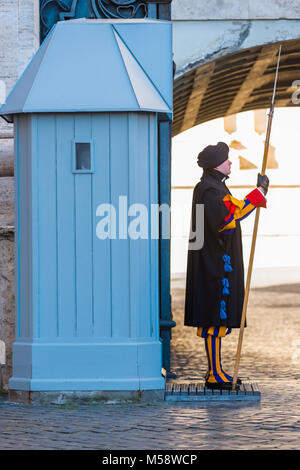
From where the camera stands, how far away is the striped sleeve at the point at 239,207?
7.20 meters

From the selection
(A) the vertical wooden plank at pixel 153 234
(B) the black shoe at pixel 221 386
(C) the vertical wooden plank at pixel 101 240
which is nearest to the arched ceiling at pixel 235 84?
(A) the vertical wooden plank at pixel 153 234

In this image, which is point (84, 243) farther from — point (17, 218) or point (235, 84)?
point (235, 84)

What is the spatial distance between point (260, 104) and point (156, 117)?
11.2 metres

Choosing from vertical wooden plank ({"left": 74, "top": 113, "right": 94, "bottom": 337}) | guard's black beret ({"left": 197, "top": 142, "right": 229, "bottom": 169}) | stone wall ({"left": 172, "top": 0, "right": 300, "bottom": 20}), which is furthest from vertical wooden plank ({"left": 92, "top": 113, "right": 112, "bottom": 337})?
stone wall ({"left": 172, "top": 0, "right": 300, "bottom": 20})

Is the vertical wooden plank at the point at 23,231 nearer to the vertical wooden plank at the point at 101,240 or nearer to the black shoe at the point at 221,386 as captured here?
the vertical wooden plank at the point at 101,240

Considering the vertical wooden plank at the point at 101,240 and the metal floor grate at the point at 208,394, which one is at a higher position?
the vertical wooden plank at the point at 101,240

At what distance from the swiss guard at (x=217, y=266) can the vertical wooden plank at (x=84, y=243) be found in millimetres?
840

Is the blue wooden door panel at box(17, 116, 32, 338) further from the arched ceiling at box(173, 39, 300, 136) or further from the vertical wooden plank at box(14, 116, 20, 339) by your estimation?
the arched ceiling at box(173, 39, 300, 136)

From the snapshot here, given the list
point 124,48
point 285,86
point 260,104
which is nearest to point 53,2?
point 124,48

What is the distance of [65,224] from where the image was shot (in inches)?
276

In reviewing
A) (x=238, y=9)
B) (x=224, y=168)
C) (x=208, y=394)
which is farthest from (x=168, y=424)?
(x=238, y=9)

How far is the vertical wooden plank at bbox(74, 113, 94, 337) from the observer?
274 inches
